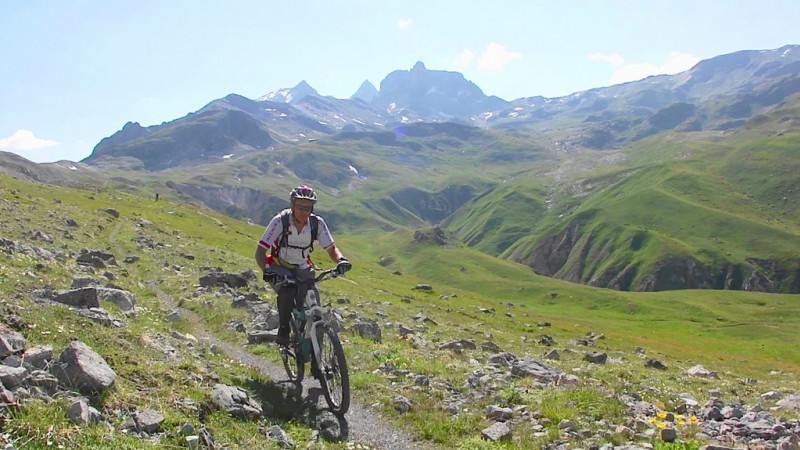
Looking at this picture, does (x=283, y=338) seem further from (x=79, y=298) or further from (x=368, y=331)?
(x=368, y=331)

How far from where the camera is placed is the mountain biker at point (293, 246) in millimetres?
13266

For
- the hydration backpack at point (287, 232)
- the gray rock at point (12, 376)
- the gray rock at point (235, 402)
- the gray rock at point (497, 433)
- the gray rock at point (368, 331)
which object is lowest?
the gray rock at point (368, 331)

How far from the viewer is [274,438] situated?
34.1ft

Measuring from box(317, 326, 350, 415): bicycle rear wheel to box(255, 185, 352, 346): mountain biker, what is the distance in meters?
1.21

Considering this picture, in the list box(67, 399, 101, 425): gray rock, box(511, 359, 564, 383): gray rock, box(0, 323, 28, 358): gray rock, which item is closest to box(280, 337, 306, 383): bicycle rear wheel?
box(67, 399, 101, 425): gray rock

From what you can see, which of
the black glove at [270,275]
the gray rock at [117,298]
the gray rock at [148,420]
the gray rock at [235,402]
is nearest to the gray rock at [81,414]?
the gray rock at [148,420]

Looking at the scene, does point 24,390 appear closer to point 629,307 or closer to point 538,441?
point 538,441

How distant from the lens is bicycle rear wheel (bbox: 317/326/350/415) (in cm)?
1231

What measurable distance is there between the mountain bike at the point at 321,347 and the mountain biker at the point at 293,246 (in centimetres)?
21

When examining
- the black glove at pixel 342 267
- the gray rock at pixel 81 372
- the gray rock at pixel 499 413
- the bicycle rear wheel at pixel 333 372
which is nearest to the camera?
the gray rock at pixel 81 372

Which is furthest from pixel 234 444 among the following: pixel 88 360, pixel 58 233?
pixel 58 233

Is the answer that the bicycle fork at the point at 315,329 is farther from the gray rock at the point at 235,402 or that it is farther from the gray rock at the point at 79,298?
the gray rock at the point at 79,298

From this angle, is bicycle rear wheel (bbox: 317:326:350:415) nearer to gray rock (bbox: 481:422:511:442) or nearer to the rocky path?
the rocky path

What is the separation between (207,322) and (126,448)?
16944mm
